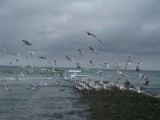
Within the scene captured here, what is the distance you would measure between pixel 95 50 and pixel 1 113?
1200cm

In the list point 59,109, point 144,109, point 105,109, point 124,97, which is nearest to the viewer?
point 144,109

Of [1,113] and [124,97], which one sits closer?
[1,113]

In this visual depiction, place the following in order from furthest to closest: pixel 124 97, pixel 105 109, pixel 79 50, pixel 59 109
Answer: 1. pixel 124 97
2. pixel 59 109
3. pixel 105 109
4. pixel 79 50

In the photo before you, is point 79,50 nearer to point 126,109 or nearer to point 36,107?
point 126,109

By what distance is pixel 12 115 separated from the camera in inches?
1340

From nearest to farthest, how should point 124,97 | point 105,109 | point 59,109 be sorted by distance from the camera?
1. point 105,109
2. point 59,109
3. point 124,97

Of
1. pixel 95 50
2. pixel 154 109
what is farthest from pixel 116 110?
pixel 95 50

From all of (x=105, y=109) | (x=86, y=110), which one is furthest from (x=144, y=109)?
(x=86, y=110)

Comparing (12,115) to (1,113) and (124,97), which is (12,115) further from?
(124,97)

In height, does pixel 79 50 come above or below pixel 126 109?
above

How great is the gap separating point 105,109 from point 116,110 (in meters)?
1.62

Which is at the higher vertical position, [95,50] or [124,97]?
[95,50]

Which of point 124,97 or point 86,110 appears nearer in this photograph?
point 86,110

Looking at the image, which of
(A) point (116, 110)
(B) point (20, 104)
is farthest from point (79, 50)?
(B) point (20, 104)
